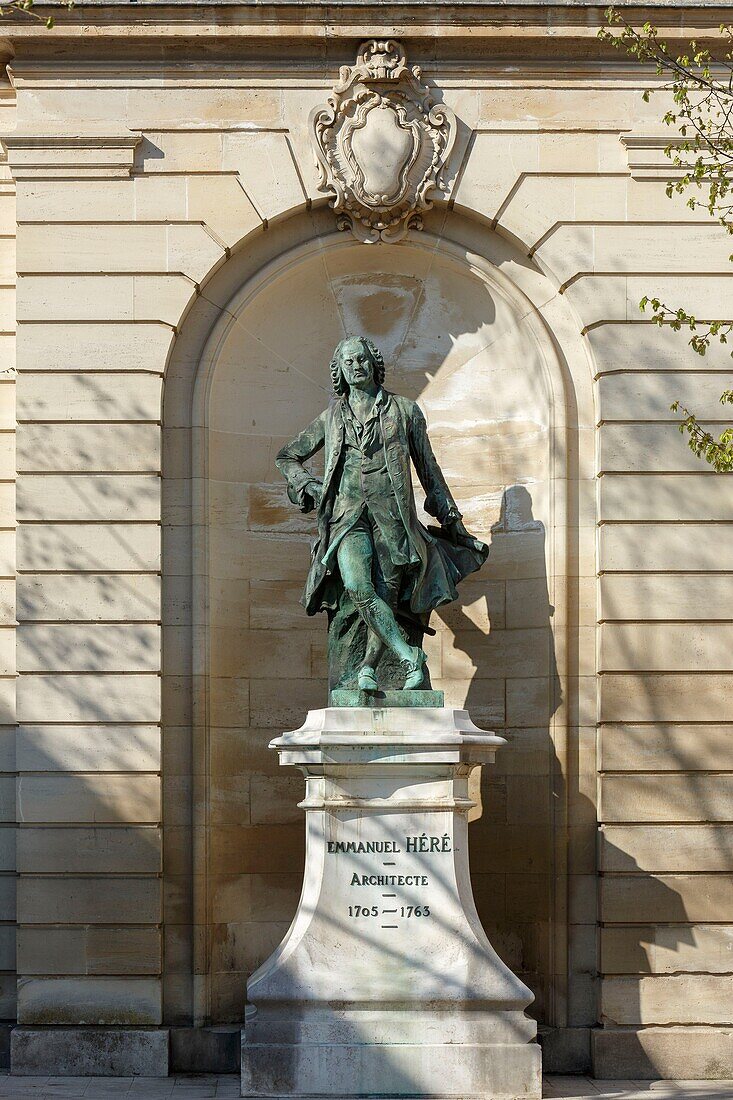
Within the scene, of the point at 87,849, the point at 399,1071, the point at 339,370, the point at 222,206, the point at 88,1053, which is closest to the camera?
the point at 399,1071

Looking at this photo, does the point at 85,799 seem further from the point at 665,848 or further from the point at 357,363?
the point at 665,848

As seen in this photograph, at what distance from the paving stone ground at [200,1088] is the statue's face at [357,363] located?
5.00 m

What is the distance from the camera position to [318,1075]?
1188cm

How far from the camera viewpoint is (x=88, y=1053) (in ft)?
43.2

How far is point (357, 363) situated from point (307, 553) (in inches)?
87.1

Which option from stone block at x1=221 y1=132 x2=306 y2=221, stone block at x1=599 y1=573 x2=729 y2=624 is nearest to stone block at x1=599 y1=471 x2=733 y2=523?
stone block at x1=599 y1=573 x2=729 y2=624

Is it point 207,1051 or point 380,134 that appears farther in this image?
point 380,134

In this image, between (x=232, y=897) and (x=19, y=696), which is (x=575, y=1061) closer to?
(x=232, y=897)

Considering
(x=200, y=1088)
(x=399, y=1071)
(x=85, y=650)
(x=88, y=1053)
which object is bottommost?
Result: (x=200, y=1088)

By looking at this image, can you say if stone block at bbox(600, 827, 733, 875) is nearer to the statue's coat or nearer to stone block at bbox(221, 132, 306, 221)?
the statue's coat

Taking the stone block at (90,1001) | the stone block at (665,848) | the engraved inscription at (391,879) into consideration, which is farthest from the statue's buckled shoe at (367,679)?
the stone block at (90,1001)

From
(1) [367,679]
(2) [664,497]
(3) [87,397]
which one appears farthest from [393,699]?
(3) [87,397]

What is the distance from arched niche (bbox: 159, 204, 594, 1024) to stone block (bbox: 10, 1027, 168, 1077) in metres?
0.45

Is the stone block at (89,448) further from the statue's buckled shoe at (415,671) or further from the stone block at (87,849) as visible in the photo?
the stone block at (87,849)
